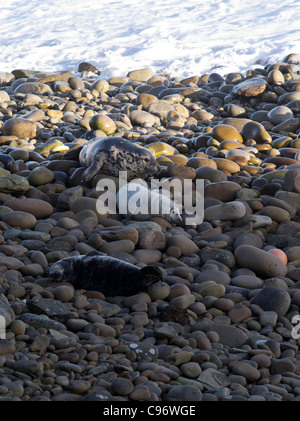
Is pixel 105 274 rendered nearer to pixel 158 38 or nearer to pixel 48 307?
pixel 48 307

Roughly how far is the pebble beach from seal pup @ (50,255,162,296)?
0.06 metres

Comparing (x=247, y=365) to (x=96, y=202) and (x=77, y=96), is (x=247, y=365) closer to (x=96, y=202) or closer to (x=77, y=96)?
(x=96, y=202)

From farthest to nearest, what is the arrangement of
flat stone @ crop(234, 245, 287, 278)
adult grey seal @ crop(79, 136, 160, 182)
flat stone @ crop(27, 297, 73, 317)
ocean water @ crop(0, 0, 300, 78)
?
ocean water @ crop(0, 0, 300, 78)
adult grey seal @ crop(79, 136, 160, 182)
flat stone @ crop(234, 245, 287, 278)
flat stone @ crop(27, 297, 73, 317)

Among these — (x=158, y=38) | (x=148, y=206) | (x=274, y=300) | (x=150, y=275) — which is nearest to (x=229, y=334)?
(x=274, y=300)

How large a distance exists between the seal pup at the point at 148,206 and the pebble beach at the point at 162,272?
3.2 inches

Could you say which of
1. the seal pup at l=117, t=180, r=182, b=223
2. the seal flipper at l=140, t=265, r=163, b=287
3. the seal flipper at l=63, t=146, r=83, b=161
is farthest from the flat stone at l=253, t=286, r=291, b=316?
the seal flipper at l=63, t=146, r=83, b=161

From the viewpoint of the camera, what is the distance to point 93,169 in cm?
507

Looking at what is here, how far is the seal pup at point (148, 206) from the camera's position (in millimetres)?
4418

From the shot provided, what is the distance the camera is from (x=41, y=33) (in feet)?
60.7

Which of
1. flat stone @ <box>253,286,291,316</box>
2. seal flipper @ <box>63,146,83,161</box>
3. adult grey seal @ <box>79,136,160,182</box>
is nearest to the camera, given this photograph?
flat stone @ <box>253,286,291,316</box>

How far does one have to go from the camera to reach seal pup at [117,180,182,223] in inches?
174

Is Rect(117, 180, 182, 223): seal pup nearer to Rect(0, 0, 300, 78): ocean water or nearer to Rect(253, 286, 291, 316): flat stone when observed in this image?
Rect(253, 286, 291, 316): flat stone

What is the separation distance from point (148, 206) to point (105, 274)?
125cm

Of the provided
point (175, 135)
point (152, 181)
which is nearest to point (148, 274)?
point (152, 181)
